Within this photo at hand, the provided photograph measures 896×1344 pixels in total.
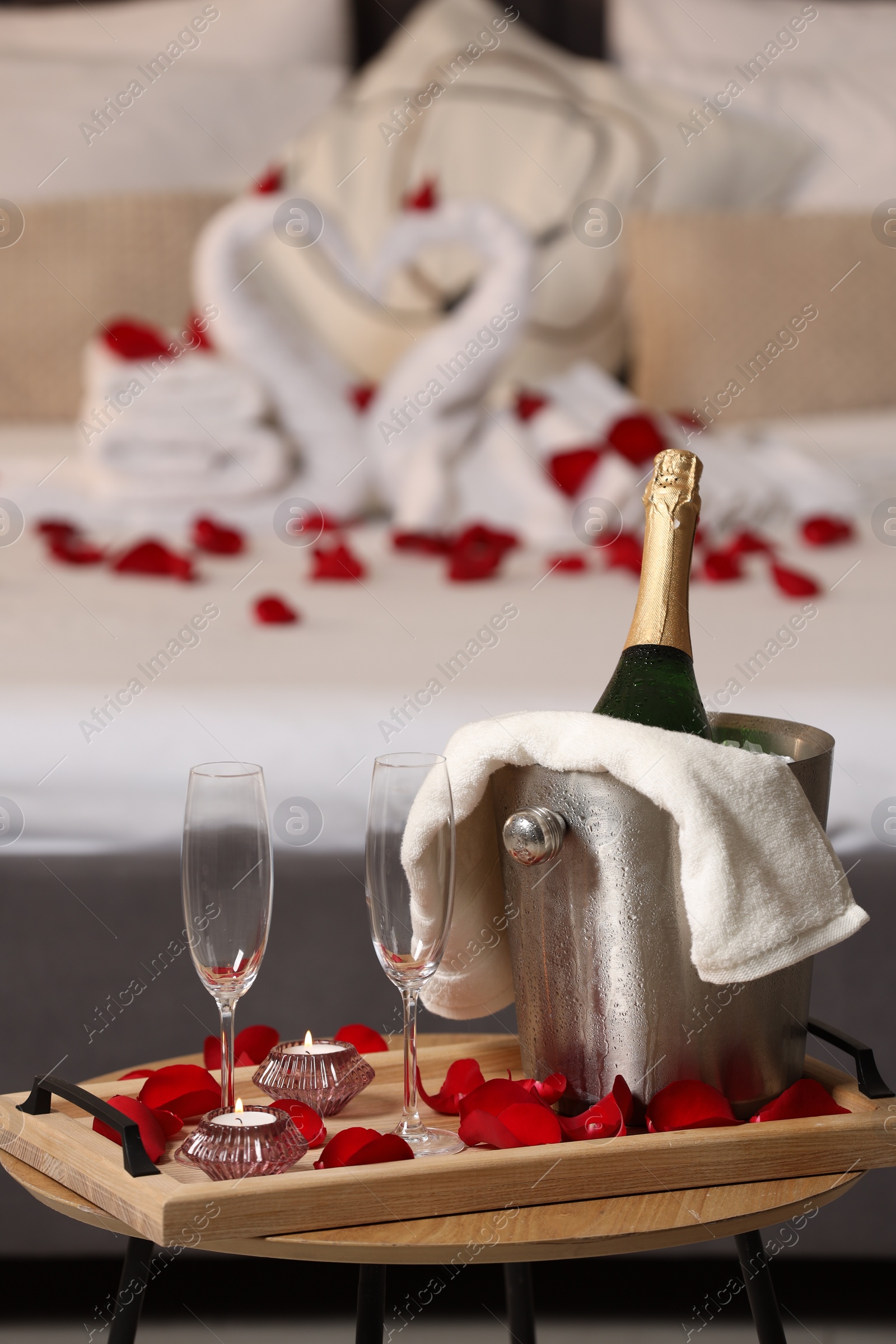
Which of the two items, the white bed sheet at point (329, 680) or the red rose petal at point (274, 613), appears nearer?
the white bed sheet at point (329, 680)

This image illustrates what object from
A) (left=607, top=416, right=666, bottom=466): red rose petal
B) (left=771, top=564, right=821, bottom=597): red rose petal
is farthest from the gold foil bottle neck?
(left=607, top=416, right=666, bottom=466): red rose petal

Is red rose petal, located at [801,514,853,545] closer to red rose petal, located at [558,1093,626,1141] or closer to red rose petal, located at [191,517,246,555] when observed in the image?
red rose petal, located at [191,517,246,555]

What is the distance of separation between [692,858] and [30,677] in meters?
0.77

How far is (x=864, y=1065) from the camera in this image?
0.80 meters

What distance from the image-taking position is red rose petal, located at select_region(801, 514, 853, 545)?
1845 mm

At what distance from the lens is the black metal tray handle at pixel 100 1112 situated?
2.19ft

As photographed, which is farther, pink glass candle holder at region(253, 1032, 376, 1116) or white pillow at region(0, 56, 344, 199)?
white pillow at region(0, 56, 344, 199)

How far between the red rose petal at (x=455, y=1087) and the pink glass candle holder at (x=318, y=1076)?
4cm

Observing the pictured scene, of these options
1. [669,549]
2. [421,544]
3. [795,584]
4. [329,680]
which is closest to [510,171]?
[421,544]

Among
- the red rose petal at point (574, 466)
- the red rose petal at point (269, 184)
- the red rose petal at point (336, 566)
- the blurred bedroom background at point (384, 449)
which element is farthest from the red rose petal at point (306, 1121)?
the red rose petal at point (269, 184)

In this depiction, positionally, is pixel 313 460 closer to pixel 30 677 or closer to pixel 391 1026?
pixel 30 677

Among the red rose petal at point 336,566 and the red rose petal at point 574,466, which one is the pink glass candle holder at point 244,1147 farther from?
the red rose petal at point 574,466

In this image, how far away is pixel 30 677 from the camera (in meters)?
1.28

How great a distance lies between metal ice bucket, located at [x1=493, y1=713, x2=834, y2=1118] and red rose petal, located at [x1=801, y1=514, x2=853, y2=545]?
1.12 m
